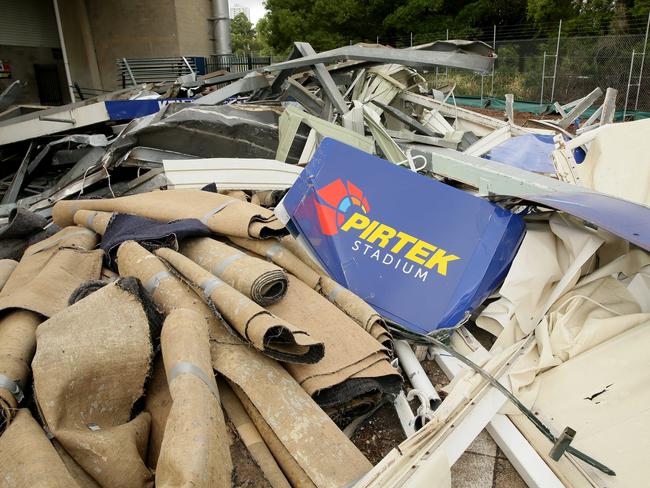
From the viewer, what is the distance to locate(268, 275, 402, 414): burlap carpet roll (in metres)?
1.73

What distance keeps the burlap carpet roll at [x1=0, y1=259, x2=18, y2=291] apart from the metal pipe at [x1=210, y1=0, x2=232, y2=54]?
15.5 m

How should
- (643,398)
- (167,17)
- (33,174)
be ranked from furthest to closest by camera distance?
(167,17) → (33,174) → (643,398)

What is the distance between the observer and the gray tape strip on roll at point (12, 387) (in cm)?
150

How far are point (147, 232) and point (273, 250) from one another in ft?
2.21

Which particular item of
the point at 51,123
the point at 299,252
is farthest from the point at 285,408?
the point at 51,123

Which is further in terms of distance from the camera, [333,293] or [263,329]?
[333,293]

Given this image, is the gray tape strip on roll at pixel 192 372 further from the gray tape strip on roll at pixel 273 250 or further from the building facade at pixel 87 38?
the building facade at pixel 87 38

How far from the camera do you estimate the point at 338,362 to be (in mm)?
1801

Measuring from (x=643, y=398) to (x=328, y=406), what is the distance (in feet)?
3.64

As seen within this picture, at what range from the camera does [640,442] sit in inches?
57.4

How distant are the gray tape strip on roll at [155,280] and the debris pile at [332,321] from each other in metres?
0.01

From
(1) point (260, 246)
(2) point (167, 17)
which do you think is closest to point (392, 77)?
(1) point (260, 246)

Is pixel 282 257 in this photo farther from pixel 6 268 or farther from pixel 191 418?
pixel 6 268

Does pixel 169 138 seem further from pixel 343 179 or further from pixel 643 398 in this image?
pixel 643 398
